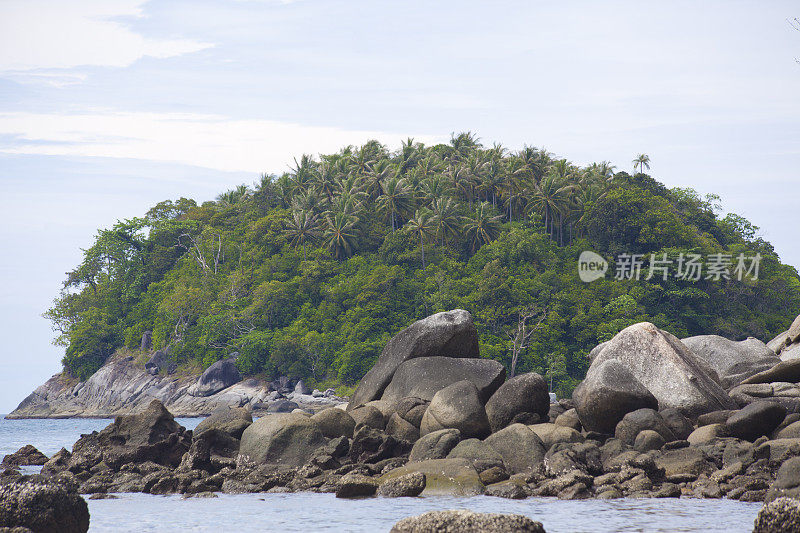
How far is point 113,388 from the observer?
243 ft

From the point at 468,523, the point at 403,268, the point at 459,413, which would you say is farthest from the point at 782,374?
the point at 403,268

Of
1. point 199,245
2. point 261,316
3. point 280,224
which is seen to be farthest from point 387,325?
point 199,245

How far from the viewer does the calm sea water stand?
13.0 meters

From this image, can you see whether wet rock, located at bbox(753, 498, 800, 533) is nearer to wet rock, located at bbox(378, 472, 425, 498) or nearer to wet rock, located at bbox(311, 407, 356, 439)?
wet rock, located at bbox(378, 472, 425, 498)

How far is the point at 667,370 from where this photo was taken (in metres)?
19.5

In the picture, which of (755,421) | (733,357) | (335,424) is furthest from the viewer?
(733,357)

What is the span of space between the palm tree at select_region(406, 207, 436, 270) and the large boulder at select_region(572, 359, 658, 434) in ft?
166

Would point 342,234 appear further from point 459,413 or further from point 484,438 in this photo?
point 484,438

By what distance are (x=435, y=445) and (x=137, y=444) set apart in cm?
739

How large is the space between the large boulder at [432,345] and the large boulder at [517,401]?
112 inches

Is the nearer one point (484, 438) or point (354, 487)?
point (354, 487)

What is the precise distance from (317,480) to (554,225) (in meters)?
59.5

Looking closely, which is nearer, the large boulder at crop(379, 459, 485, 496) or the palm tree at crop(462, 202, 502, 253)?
the large boulder at crop(379, 459, 485, 496)

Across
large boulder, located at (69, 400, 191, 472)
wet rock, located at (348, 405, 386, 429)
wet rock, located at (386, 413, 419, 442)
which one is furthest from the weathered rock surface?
wet rock, located at (386, 413, 419, 442)
